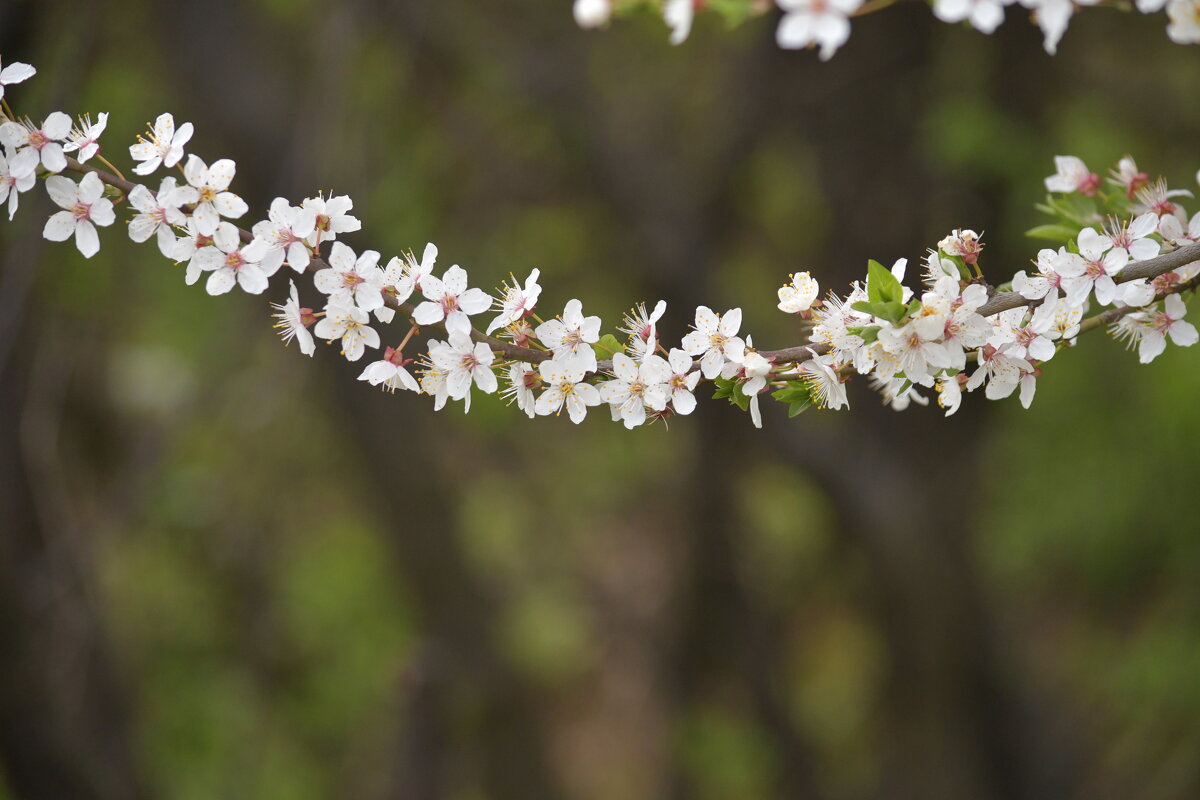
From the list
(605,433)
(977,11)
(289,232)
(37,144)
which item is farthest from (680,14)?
(605,433)

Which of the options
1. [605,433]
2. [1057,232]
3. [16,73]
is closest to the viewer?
[16,73]

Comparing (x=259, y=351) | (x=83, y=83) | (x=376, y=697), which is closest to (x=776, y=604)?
(x=376, y=697)

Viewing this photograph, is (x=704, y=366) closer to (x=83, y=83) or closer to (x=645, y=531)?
(x=83, y=83)

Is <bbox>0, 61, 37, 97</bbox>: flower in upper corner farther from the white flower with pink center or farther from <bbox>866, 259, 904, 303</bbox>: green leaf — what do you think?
the white flower with pink center

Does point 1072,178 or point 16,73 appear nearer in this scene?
point 16,73

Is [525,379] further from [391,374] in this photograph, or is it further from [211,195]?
[211,195]

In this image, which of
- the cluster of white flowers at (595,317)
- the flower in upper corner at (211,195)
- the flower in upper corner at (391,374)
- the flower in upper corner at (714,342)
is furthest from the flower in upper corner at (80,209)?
the flower in upper corner at (714,342)

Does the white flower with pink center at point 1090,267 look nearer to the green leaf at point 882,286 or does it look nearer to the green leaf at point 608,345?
the green leaf at point 882,286
